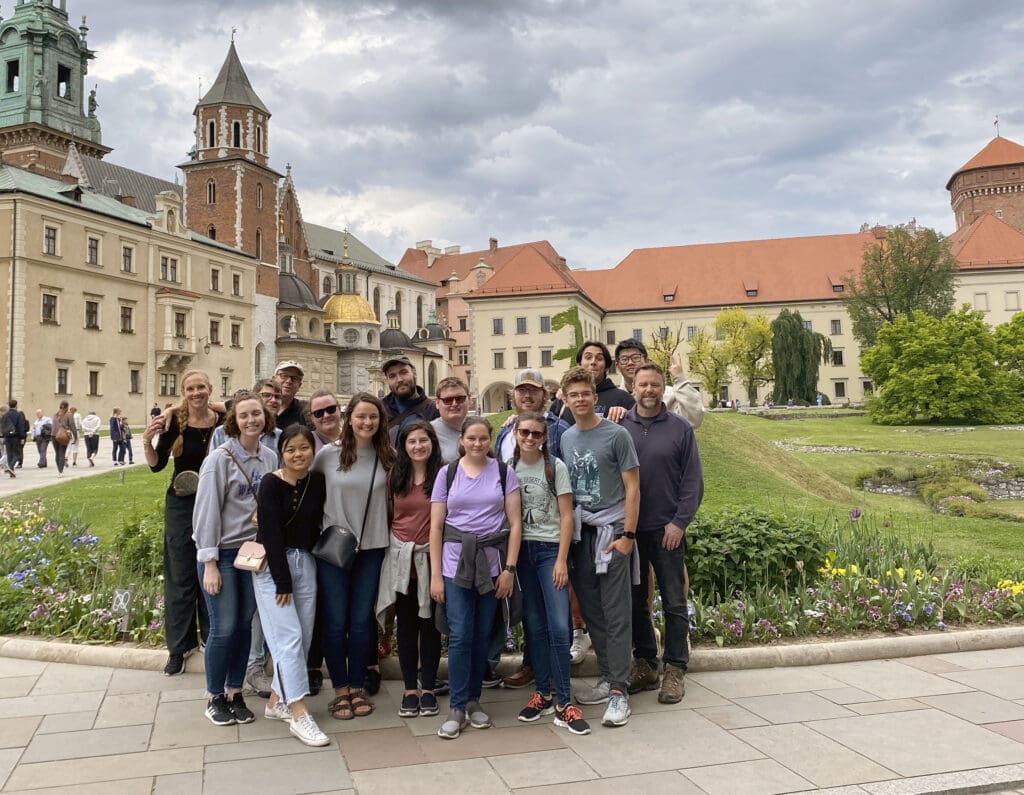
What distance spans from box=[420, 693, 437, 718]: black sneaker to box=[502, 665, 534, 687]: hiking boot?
69cm

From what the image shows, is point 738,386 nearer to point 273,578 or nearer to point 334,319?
point 334,319

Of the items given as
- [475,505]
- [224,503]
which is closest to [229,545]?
[224,503]

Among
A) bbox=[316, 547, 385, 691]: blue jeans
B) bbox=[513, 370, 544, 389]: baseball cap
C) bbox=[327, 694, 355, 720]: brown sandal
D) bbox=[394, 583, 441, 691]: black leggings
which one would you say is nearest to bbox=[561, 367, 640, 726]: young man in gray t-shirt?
bbox=[513, 370, 544, 389]: baseball cap

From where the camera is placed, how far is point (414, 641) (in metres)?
5.20

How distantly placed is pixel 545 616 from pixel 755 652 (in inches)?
71.6

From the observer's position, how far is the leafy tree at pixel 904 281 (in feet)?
181

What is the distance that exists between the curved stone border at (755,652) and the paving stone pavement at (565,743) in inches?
7.2

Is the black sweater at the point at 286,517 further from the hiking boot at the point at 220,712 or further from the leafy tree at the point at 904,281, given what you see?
the leafy tree at the point at 904,281

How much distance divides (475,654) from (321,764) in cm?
108

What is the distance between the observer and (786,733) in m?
4.65

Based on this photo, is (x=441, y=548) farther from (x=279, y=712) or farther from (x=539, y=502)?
(x=279, y=712)

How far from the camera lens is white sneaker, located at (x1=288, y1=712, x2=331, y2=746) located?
4508 mm

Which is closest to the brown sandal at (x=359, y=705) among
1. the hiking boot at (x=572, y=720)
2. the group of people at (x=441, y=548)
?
the group of people at (x=441, y=548)

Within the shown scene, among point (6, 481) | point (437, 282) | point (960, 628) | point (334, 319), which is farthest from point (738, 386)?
point (960, 628)
